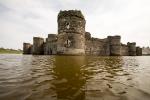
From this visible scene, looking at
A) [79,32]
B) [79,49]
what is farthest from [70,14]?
[79,49]

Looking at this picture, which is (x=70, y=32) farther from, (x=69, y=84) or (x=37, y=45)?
(x=69, y=84)

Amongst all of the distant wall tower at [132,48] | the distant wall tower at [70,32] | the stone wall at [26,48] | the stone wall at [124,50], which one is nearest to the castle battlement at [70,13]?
the distant wall tower at [70,32]

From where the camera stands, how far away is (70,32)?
19.2m

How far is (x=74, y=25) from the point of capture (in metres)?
19.3

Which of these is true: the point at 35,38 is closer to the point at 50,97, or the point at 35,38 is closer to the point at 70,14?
the point at 70,14

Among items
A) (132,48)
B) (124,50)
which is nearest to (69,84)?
(124,50)

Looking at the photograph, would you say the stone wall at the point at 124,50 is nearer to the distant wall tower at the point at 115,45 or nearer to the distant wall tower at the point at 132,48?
the distant wall tower at the point at 132,48

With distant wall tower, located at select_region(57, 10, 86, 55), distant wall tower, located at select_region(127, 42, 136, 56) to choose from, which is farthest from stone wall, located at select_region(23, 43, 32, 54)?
distant wall tower, located at select_region(127, 42, 136, 56)

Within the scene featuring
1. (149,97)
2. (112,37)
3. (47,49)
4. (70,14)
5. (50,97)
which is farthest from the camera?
(47,49)

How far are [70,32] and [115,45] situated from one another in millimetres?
14659

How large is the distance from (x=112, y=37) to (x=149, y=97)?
28.9m

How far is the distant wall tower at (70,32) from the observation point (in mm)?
19219

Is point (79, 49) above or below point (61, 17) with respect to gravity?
below

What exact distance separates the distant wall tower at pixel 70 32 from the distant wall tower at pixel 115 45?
12.7 meters
